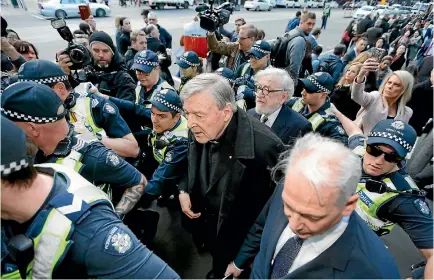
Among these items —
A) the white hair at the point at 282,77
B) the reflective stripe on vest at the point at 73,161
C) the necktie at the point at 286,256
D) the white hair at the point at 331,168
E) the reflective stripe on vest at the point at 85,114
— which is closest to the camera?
the white hair at the point at 331,168

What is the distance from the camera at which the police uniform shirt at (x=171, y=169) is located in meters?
2.58

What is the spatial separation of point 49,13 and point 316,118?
57.6ft

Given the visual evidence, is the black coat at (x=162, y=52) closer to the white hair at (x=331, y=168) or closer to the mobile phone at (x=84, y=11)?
the mobile phone at (x=84, y=11)

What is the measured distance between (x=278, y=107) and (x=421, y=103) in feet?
11.3

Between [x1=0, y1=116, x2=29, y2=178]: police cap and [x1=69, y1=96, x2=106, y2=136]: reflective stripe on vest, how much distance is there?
1250mm

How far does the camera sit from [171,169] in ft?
8.65

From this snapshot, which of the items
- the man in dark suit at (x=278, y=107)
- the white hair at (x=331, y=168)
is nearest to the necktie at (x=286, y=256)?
the white hair at (x=331, y=168)

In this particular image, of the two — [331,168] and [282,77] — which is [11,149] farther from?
[282,77]

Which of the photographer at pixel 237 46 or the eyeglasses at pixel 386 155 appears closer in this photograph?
the eyeglasses at pixel 386 155

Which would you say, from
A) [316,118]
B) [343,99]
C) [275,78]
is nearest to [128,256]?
[275,78]

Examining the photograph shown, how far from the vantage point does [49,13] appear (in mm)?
16078

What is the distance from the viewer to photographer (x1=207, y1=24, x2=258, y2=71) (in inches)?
198

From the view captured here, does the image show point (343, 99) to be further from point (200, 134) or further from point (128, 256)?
point (128, 256)

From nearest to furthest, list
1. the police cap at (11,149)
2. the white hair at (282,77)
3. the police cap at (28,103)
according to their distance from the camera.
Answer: the police cap at (11,149), the police cap at (28,103), the white hair at (282,77)
